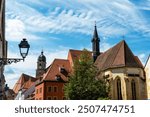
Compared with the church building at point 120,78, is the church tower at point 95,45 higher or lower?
higher

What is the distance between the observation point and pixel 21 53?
32.7 feet

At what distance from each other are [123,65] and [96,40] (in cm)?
2109

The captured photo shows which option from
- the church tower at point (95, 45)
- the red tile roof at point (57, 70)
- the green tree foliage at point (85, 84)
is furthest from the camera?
the church tower at point (95, 45)

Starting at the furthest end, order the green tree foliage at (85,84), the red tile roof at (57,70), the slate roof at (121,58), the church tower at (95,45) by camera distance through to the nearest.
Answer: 1. the church tower at (95,45)
2. the red tile roof at (57,70)
3. the slate roof at (121,58)
4. the green tree foliage at (85,84)

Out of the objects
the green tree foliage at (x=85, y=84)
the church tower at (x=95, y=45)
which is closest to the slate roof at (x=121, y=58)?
the green tree foliage at (x=85, y=84)

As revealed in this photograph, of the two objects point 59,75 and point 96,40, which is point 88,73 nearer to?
point 59,75

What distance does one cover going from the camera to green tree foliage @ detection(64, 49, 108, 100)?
43.8 meters

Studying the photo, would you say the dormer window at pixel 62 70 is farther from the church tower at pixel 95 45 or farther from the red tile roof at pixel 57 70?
the church tower at pixel 95 45

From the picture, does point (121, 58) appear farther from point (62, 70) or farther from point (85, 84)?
point (62, 70)

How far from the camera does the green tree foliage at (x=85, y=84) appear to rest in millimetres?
43812

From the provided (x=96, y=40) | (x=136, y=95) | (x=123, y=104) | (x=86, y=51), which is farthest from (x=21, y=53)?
(x=96, y=40)

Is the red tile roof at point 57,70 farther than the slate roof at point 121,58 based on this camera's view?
Yes

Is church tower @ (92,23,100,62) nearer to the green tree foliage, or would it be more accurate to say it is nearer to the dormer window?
the dormer window


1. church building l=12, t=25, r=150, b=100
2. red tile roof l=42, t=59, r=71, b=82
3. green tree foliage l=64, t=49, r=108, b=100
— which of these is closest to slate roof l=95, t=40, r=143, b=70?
church building l=12, t=25, r=150, b=100
